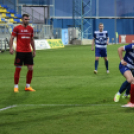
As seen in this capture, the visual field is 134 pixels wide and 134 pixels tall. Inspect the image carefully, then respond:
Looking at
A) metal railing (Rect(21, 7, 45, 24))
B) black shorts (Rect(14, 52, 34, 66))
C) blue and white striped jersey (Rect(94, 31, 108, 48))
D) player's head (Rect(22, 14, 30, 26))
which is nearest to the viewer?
player's head (Rect(22, 14, 30, 26))

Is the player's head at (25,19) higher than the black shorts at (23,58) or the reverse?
higher

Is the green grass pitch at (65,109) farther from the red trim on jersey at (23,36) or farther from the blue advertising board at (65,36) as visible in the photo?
the blue advertising board at (65,36)

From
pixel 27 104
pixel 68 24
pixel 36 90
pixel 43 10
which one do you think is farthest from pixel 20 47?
pixel 68 24

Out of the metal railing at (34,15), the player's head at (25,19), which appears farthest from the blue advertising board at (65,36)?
the player's head at (25,19)

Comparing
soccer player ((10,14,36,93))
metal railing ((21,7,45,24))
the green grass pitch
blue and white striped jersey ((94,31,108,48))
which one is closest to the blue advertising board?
metal railing ((21,7,45,24))

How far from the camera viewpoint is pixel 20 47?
985 cm

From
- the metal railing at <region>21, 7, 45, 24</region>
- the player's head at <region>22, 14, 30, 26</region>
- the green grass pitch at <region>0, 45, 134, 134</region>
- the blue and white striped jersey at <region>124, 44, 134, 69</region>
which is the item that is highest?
the metal railing at <region>21, 7, 45, 24</region>

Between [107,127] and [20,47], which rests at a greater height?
[20,47]

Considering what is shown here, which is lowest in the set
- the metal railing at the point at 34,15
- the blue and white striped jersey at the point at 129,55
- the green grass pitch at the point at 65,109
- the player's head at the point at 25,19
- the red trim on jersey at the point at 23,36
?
the green grass pitch at the point at 65,109

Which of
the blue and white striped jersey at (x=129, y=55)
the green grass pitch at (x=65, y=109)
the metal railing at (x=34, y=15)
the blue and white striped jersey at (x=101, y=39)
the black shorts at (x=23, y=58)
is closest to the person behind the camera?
the green grass pitch at (x=65, y=109)

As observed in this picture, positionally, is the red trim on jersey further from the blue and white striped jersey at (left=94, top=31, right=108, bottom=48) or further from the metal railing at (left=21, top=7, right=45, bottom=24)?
the metal railing at (left=21, top=7, right=45, bottom=24)

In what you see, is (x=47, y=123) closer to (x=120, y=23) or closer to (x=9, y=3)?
(x=9, y=3)

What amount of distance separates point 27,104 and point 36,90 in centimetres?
213

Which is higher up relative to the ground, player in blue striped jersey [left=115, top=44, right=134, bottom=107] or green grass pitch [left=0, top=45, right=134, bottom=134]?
player in blue striped jersey [left=115, top=44, right=134, bottom=107]
